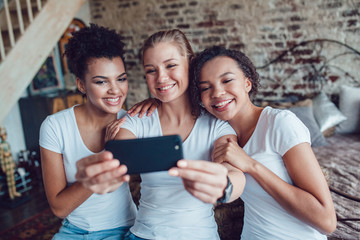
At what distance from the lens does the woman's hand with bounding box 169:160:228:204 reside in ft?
2.85

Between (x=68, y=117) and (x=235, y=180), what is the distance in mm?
908

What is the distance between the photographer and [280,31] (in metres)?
3.79

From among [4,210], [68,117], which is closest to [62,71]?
[4,210]

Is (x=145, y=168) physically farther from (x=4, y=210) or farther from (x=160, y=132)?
(x=4, y=210)

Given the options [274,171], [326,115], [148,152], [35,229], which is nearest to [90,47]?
Answer: [148,152]

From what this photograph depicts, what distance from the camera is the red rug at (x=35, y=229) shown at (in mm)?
2770

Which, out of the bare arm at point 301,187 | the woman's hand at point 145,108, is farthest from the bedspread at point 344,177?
the woman's hand at point 145,108

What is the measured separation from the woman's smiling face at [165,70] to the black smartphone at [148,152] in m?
0.49

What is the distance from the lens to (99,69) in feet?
4.77

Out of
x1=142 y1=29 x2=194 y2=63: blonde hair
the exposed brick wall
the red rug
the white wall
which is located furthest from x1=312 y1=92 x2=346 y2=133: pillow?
the white wall

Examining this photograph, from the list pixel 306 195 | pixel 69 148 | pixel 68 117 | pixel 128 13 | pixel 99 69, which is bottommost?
pixel 306 195

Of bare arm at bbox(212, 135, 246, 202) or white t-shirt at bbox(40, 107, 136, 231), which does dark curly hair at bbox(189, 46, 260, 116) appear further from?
white t-shirt at bbox(40, 107, 136, 231)

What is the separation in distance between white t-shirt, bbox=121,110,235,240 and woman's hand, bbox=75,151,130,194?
452mm

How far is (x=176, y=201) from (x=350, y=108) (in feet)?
9.39
